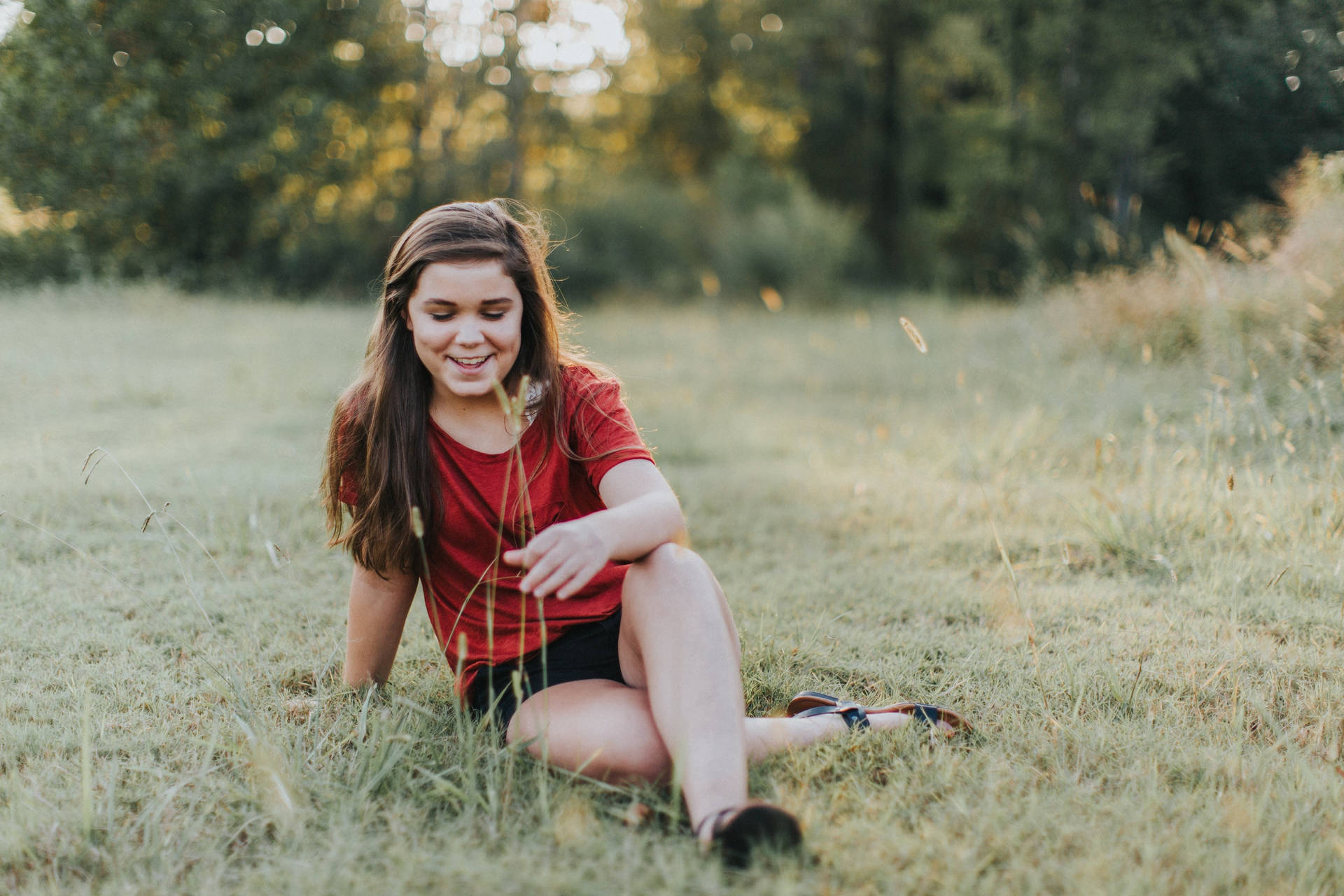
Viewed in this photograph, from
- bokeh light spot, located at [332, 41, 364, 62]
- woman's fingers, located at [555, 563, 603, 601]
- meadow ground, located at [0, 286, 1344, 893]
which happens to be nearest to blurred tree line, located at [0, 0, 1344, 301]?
bokeh light spot, located at [332, 41, 364, 62]

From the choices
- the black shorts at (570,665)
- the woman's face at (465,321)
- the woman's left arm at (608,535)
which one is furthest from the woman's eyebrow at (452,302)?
the black shorts at (570,665)

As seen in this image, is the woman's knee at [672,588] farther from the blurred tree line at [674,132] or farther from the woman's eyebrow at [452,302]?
the blurred tree line at [674,132]

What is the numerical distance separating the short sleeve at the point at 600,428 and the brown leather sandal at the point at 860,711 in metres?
0.72

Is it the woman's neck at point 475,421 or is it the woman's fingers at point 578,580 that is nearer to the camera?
the woman's fingers at point 578,580

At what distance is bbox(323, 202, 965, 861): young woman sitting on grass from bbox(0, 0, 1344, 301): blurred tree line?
5685mm

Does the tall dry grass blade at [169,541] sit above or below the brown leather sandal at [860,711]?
above

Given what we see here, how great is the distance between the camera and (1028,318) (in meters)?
8.84

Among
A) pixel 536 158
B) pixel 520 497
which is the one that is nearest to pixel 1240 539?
pixel 520 497

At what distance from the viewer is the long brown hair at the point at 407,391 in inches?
81.7

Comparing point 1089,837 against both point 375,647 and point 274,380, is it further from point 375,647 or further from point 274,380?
point 274,380

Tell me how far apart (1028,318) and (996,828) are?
7884mm

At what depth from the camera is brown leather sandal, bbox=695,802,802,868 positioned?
1.57m

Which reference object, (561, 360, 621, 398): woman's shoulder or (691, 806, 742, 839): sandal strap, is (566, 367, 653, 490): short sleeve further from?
(691, 806, 742, 839): sandal strap

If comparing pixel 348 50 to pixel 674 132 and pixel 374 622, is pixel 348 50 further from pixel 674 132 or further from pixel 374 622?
pixel 374 622
